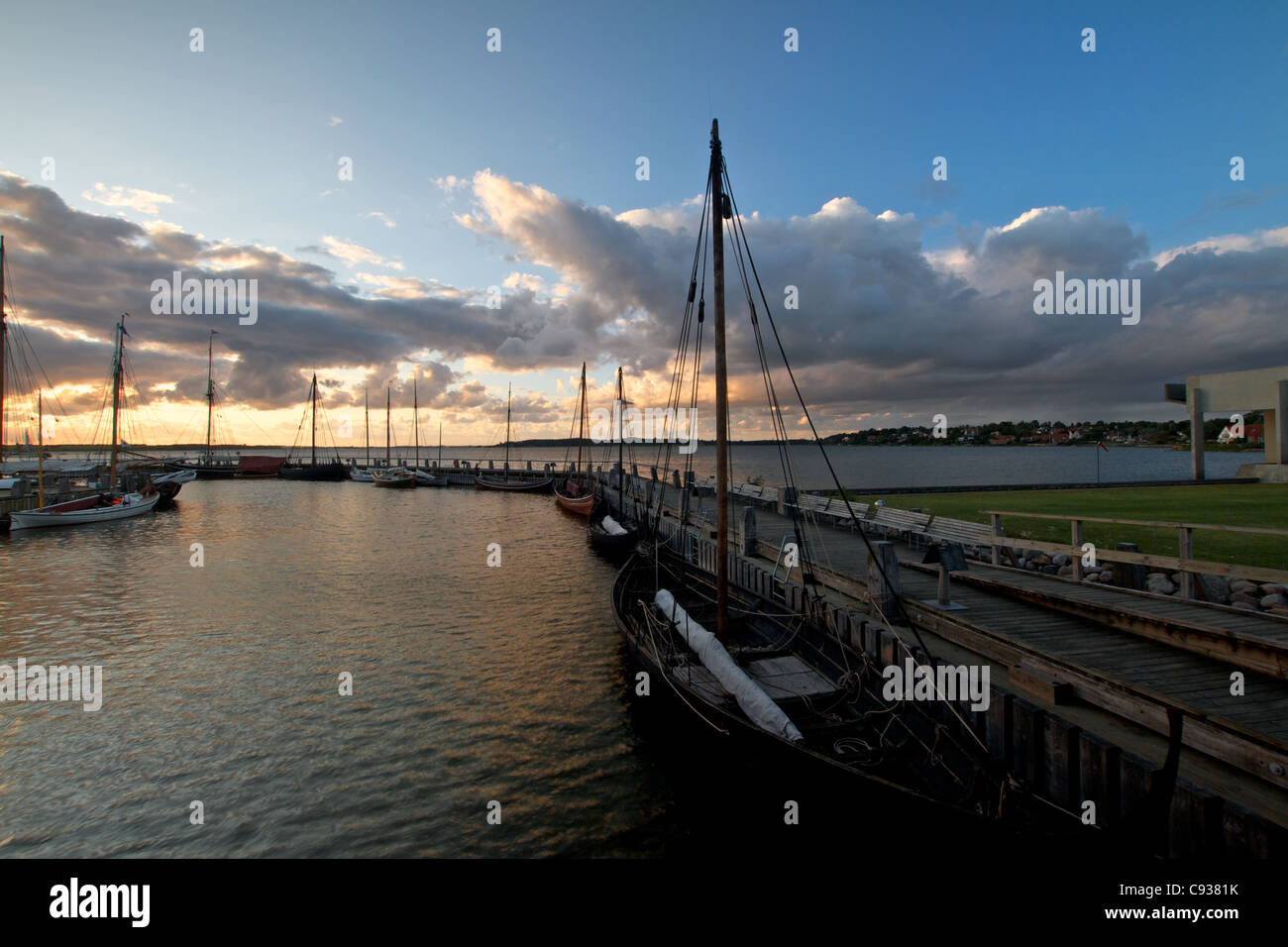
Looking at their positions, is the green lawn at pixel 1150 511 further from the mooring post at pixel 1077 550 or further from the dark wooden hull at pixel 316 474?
the dark wooden hull at pixel 316 474

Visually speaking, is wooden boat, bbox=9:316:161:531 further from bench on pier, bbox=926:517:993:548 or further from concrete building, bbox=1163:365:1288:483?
concrete building, bbox=1163:365:1288:483

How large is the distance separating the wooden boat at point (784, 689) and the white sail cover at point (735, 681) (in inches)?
0.8

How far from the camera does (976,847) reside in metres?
5.95

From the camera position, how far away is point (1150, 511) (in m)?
21.3

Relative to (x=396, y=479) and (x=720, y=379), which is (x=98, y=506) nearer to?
(x=396, y=479)

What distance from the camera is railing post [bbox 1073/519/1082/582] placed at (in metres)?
12.0

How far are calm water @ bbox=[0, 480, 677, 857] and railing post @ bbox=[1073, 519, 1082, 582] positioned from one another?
32.6 feet

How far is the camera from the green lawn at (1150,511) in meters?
15.2

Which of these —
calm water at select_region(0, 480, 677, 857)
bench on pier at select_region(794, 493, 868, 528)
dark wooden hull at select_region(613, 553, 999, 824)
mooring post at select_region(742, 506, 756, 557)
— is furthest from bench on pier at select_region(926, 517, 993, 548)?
calm water at select_region(0, 480, 677, 857)

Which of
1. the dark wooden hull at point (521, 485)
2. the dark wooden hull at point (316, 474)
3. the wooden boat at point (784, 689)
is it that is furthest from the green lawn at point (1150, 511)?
the dark wooden hull at point (316, 474)

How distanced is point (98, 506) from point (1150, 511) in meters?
66.7
